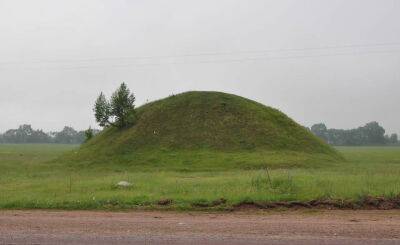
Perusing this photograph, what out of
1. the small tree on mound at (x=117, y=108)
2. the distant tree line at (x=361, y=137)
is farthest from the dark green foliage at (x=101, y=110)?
the distant tree line at (x=361, y=137)

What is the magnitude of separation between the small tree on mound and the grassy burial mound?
109 cm

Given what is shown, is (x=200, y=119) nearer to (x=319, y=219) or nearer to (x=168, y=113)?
(x=168, y=113)

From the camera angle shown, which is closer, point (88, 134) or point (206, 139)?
point (206, 139)

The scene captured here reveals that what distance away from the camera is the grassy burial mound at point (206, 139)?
39.0 meters

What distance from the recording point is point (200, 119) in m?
A: 48.7

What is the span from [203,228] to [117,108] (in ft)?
128

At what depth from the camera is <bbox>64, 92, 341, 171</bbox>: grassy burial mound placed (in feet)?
128

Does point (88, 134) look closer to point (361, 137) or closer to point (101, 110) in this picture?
point (101, 110)

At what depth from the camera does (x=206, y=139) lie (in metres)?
44.9

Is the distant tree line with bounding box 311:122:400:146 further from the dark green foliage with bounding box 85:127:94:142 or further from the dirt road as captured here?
the dirt road

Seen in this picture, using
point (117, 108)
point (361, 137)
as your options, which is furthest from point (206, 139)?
point (361, 137)

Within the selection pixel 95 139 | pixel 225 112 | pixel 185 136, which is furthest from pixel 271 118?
pixel 95 139

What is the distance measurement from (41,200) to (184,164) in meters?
21.5

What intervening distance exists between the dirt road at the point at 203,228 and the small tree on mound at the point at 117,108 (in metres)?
34.5
